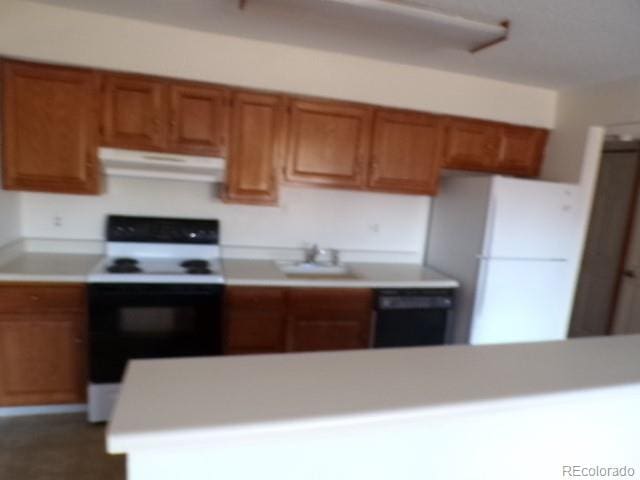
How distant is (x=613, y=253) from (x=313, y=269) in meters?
2.72

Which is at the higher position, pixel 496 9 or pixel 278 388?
pixel 496 9

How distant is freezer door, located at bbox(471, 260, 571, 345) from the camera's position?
2.67 m

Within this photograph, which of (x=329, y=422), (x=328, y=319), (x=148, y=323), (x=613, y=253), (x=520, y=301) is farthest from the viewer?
(x=613, y=253)

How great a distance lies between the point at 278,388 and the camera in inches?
37.0

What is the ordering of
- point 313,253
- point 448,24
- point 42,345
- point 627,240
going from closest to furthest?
1. point 448,24
2. point 42,345
3. point 313,253
4. point 627,240

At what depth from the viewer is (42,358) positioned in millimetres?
2336

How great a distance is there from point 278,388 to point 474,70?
2.70 m

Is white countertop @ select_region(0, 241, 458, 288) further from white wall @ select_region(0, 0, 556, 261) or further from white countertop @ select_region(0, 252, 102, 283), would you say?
white wall @ select_region(0, 0, 556, 261)

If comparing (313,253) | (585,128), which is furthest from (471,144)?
(313,253)

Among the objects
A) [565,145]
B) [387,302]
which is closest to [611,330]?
[565,145]

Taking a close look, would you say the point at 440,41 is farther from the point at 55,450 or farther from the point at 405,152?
the point at 55,450

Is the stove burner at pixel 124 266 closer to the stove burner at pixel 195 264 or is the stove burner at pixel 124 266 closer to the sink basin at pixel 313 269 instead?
the stove burner at pixel 195 264

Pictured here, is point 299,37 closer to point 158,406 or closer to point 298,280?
point 298,280

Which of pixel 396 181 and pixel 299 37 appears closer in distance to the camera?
pixel 299 37
